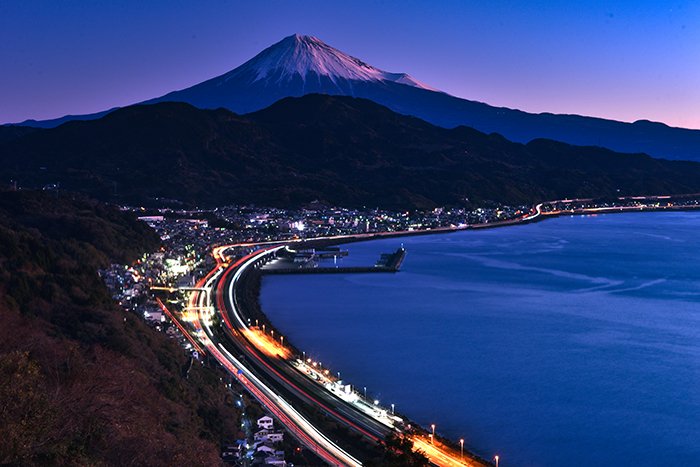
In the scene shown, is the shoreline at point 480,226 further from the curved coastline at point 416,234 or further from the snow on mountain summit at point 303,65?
the snow on mountain summit at point 303,65

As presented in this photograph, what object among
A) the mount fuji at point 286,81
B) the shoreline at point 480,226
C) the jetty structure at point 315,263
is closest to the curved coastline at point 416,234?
the shoreline at point 480,226

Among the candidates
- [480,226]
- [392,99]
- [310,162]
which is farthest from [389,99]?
[480,226]

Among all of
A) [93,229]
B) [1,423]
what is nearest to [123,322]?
[1,423]

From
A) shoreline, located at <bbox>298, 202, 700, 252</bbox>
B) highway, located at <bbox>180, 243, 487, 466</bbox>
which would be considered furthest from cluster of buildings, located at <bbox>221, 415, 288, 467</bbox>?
shoreline, located at <bbox>298, 202, 700, 252</bbox>

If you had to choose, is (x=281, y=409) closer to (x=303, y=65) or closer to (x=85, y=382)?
(x=85, y=382)

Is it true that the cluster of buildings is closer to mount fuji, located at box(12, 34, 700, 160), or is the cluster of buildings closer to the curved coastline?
the curved coastline

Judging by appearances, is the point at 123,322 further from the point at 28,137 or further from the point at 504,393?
the point at 28,137
